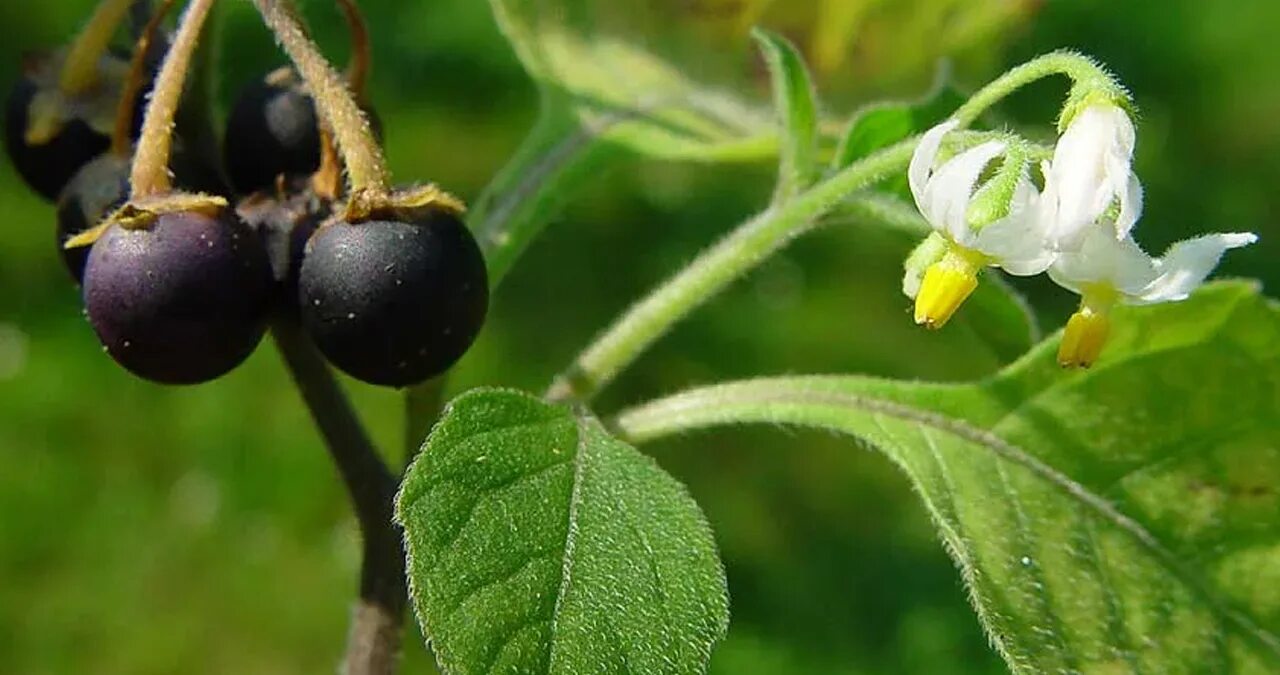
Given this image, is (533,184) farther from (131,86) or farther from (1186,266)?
(1186,266)

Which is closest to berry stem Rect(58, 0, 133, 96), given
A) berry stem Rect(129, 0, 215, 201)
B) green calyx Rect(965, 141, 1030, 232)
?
berry stem Rect(129, 0, 215, 201)

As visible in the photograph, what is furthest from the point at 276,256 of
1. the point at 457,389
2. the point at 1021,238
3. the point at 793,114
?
the point at 457,389

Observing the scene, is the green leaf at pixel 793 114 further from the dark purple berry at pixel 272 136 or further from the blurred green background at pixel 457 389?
the blurred green background at pixel 457 389

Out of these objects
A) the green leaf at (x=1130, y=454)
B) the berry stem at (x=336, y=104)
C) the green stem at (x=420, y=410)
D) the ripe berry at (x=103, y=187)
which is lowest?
the green leaf at (x=1130, y=454)

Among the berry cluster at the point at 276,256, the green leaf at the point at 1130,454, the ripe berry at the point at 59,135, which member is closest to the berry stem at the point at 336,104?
the berry cluster at the point at 276,256

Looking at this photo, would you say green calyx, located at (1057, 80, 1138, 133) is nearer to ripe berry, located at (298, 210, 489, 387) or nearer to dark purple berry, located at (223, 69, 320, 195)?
ripe berry, located at (298, 210, 489, 387)

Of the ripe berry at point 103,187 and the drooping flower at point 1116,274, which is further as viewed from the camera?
the ripe berry at point 103,187

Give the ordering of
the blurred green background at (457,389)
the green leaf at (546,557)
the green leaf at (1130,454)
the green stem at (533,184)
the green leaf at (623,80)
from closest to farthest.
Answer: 1. the green leaf at (546,557)
2. the green leaf at (1130,454)
3. the green stem at (533,184)
4. the green leaf at (623,80)
5. the blurred green background at (457,389)
